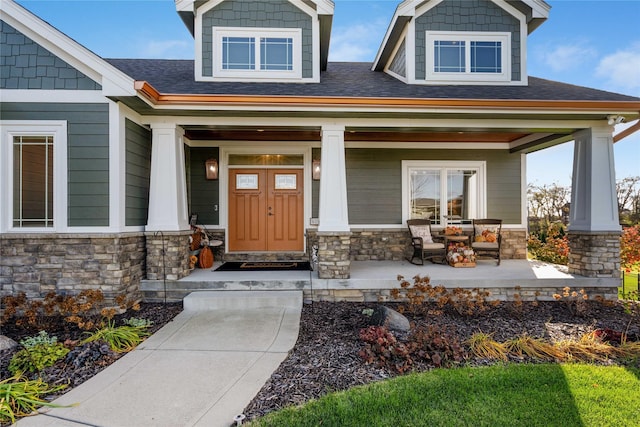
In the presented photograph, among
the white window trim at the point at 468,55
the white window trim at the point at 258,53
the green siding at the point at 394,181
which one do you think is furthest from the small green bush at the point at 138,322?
the white window trim at the point at 468,55

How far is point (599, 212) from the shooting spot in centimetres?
525

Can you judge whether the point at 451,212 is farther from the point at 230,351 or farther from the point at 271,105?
the point at 230,351

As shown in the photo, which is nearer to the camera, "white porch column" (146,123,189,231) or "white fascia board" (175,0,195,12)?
"white porch column" (146,123,189,231)

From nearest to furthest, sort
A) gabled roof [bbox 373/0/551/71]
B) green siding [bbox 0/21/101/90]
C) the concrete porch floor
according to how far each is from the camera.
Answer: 1. green siding [bbox 0/21/101/90]
2. the concrete porch floor
3. gabled roof [bbox 373/0/551/71]

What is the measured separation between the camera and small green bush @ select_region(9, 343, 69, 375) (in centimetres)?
285

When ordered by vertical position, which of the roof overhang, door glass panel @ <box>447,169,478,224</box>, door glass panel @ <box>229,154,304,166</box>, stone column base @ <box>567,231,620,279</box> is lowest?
stone column base @ <box>567,231,620,279</box>

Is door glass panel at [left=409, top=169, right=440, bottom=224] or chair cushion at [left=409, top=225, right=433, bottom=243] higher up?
door glass panel at [left=409, top=169, right=440, bottom=224]

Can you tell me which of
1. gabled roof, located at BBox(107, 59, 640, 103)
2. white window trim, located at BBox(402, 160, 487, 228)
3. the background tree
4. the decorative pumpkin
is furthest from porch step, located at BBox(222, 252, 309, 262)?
the background tree

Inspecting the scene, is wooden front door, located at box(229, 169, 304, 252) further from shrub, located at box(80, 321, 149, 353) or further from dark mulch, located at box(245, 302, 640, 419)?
shrub, located at box(80, 321, 149, 353)

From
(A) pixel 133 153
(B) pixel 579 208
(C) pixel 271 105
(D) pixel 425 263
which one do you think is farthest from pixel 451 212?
(A) pixel 133 153

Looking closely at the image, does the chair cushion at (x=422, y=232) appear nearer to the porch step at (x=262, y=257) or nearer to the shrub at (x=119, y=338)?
the porch step at (x=262, y=257)

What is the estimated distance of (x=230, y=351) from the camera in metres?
3.26

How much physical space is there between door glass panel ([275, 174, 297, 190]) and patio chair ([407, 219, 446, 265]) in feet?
9.01

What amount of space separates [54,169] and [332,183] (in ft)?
13.3
